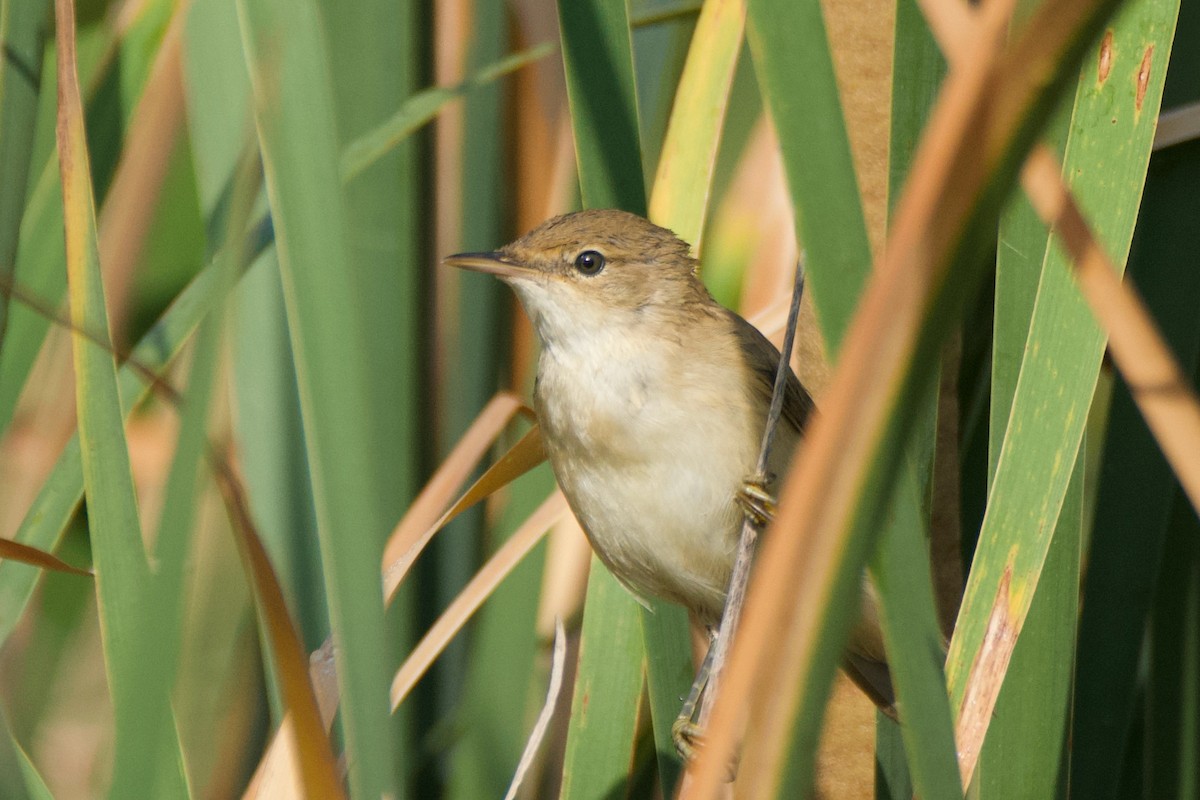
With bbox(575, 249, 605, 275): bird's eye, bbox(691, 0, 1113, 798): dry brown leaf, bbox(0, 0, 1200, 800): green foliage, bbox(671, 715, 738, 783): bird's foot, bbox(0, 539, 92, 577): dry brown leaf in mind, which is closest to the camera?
bbox(691, 0, 1113, 798): dry brown leaf

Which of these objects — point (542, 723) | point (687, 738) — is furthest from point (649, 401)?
point (542, 723)

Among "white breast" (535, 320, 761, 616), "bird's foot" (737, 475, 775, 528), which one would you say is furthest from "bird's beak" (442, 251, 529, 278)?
"bird's foot" (737, 475, 775, 528)

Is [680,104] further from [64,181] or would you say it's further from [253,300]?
[64,181]

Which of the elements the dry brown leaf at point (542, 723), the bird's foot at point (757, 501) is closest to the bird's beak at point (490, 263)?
the bird's foot at point (757, 501)

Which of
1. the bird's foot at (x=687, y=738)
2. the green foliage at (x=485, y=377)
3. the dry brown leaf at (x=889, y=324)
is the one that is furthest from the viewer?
the bird's foot at (x=687, y=738)

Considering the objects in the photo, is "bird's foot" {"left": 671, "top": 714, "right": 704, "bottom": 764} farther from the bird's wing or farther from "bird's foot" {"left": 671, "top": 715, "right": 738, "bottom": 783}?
the bird's wing

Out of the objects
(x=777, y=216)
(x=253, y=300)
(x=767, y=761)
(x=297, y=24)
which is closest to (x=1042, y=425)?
(x=767, y=761)

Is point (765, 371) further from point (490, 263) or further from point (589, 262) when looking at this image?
point (490, 263)

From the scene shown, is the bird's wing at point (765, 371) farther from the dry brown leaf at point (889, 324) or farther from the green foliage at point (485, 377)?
the dry brown leaf at point (889, 324)
